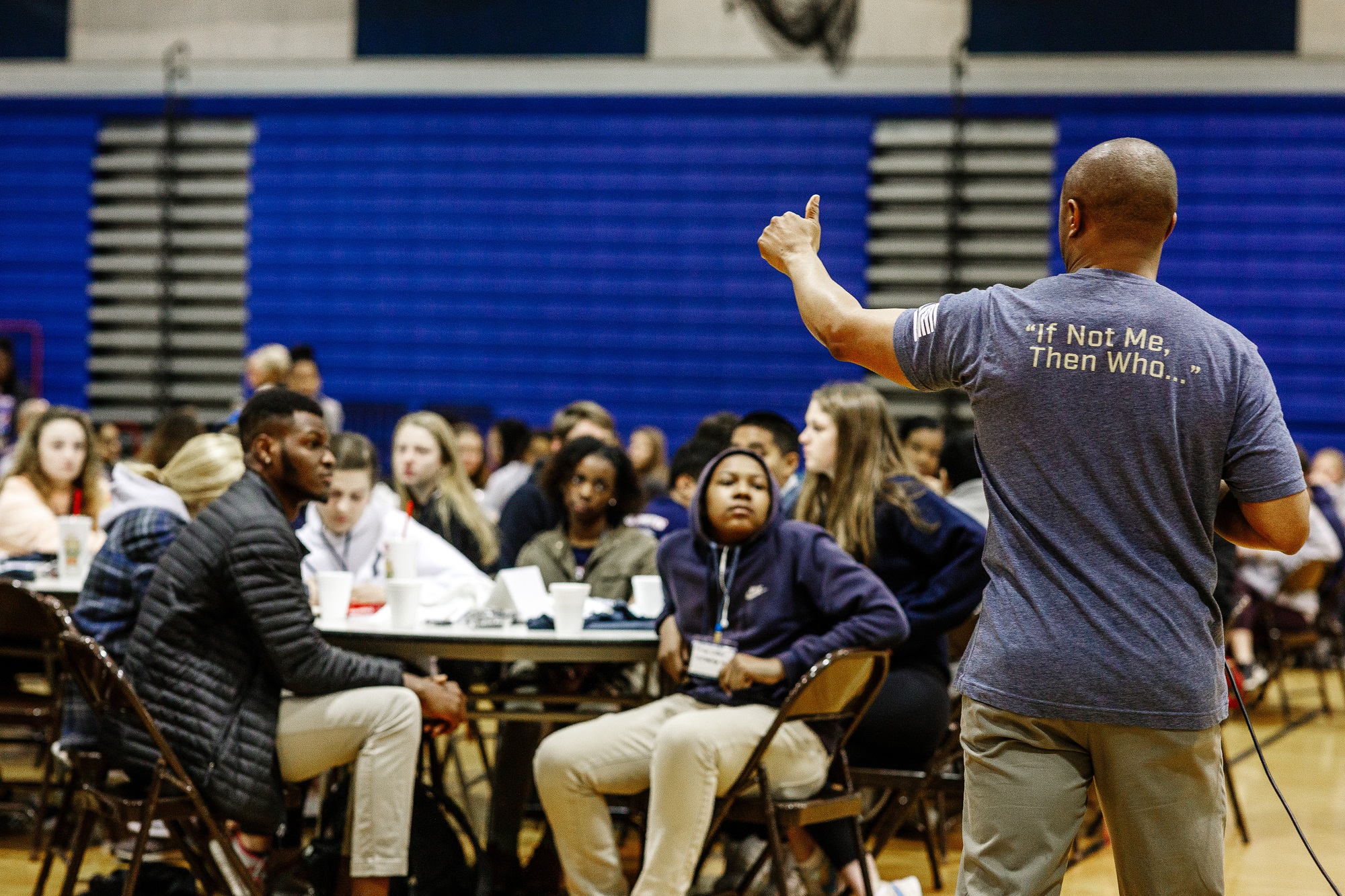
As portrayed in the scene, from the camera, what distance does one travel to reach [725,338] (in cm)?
990

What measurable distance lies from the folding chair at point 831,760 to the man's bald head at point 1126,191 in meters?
1.40

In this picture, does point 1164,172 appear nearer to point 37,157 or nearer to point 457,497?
point 457,497

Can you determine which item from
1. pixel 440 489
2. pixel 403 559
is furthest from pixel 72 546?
pixel 440 489

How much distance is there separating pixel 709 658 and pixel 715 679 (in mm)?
129

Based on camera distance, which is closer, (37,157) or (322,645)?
(322,645)

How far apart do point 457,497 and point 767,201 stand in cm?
530

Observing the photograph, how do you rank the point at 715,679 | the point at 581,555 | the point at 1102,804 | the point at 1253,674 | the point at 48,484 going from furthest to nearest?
1. the point at 1253,674
2. the point at 48,484
3. the point at 581,555
4. the point at 715,679
5. the point at 1102,804

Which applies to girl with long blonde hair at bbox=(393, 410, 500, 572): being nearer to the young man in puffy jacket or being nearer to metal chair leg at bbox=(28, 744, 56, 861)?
metal chair leg at bbox=(28, 744, 56, 861)

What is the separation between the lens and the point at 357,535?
4410 millimetres

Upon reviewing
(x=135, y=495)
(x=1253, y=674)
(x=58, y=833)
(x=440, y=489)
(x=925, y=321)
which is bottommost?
(x=1253, y=674)

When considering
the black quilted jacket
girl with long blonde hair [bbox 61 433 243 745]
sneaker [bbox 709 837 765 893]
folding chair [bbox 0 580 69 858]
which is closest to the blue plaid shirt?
girl with long blonde hair [bbox 61 433 243 745]

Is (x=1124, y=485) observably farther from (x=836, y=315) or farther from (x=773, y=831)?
(x=773, y=831)

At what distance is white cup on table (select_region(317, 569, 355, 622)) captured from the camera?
142 inches

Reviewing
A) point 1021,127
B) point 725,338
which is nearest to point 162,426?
point 725,338
